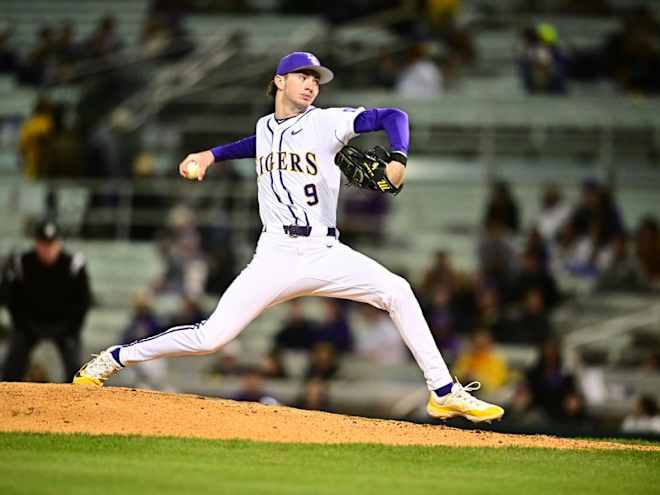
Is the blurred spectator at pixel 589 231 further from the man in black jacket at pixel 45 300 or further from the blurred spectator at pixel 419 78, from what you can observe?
the man in black jacket at pixel 45 300

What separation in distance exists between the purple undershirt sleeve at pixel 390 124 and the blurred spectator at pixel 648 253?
29.6ft

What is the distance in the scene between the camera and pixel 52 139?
19.3 meters

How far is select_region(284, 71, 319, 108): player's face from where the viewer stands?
356 inches

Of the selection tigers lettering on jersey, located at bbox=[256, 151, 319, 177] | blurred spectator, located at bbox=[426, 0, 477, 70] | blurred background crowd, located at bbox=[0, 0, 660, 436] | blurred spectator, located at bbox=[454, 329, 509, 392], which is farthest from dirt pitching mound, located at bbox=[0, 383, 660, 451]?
blurred spectator, located at bbox=[426, 0, 477, 70]

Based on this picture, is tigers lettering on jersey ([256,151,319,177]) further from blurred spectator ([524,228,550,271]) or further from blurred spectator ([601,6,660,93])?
blurred spectator ([601,6,660,93])

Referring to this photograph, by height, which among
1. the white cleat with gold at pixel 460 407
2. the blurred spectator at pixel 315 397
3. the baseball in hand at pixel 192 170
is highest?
the baseball in hand at pixel 192 170

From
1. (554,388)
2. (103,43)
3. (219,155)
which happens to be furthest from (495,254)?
(219,155)

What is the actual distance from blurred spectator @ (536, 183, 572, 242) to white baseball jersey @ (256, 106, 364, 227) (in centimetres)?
926

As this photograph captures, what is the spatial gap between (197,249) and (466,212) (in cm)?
363

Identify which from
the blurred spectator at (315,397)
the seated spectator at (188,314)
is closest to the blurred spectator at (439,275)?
the blurred spectator at (315,397)

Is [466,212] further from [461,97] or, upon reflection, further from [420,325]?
[420,325]

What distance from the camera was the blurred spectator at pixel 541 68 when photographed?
1978cm

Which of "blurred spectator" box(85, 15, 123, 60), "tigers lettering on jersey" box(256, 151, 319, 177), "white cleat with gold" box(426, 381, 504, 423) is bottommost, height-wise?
"white cleat with gold" box(426, 381, 504, 423)

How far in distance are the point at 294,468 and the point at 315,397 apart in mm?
7154
